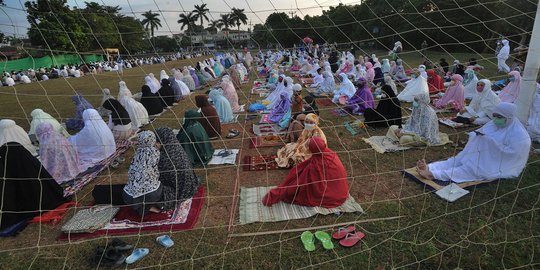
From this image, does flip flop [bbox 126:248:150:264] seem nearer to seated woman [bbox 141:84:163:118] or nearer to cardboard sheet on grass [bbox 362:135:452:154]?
cardboard sheet on grass [bbox 362:135:452:154]

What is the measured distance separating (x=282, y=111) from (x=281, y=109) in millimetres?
72

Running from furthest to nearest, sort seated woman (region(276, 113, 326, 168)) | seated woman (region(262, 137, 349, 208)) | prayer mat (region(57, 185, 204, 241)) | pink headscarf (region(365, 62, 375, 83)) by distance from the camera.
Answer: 1. pink headscarf (region(365, 62, 375, 83))
2. seated woman (region(276, 113, 326, 168))
3. seated woman (region(262, 137, 349, 208))
4. prayer mat (region(57, 185, 204, 241))

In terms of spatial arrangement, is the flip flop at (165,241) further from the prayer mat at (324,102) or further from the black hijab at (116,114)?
the prayer mat at (324,102)

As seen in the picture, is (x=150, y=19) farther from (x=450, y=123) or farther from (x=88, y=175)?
(x=450, y=123)

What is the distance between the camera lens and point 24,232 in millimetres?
4043

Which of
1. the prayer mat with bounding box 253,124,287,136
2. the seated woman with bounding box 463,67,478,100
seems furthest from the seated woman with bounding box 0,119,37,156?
the seated woman with bounding box 463,67,478,100

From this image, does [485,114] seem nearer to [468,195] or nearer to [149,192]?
[468,195]

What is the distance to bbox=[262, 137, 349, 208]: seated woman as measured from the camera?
167 inches

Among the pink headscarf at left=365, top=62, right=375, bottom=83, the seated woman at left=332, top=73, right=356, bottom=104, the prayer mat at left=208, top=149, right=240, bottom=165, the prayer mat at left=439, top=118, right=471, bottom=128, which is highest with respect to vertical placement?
the pink headscarf at left=365, top=62, right=375, bottom=83

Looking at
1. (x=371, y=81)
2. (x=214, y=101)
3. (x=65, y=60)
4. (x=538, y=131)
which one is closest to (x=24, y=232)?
(x=214, y=101)

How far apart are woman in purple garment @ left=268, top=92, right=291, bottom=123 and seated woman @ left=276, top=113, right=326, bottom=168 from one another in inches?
105

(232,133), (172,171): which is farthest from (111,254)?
(232,133)

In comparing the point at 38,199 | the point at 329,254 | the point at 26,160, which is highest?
the point at 26,160

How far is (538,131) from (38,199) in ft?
28.9
